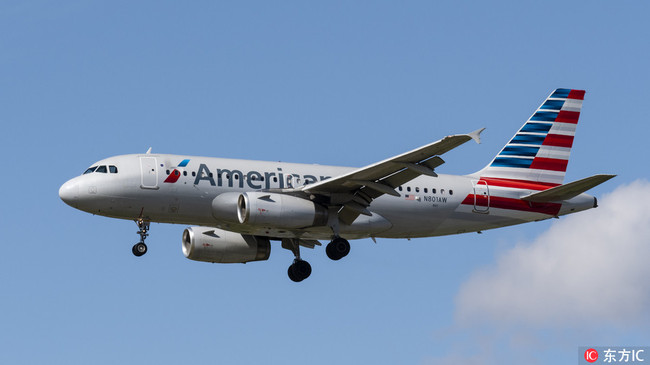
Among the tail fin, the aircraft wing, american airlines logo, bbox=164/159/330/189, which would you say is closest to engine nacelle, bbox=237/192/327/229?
the aircraft wing

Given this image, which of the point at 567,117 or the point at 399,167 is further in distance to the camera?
the point at 567,117

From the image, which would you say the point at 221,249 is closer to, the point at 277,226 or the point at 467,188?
the point at 277,226

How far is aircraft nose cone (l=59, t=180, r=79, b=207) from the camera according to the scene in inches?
1789

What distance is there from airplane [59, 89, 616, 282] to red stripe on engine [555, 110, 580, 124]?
6.64ft

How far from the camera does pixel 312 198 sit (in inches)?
1821

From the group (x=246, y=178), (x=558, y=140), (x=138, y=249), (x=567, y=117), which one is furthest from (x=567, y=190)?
(x=138, y=249)

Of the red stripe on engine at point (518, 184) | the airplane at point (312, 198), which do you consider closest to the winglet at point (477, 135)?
the airplane at point (312, 198)

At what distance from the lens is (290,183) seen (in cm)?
4712

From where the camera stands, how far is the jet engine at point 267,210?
4466cm

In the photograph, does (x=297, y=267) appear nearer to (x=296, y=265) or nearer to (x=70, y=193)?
(x=296, y=265)

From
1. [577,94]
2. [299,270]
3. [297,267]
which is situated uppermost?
[577,94]

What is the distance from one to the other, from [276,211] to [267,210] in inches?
14.0

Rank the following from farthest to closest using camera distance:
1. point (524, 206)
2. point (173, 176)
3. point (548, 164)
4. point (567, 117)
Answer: point (567, 117) < point (548, 164) < point (524, 206) < point (173, 176)

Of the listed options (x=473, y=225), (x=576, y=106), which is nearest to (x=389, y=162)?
(x=473, y=225)
